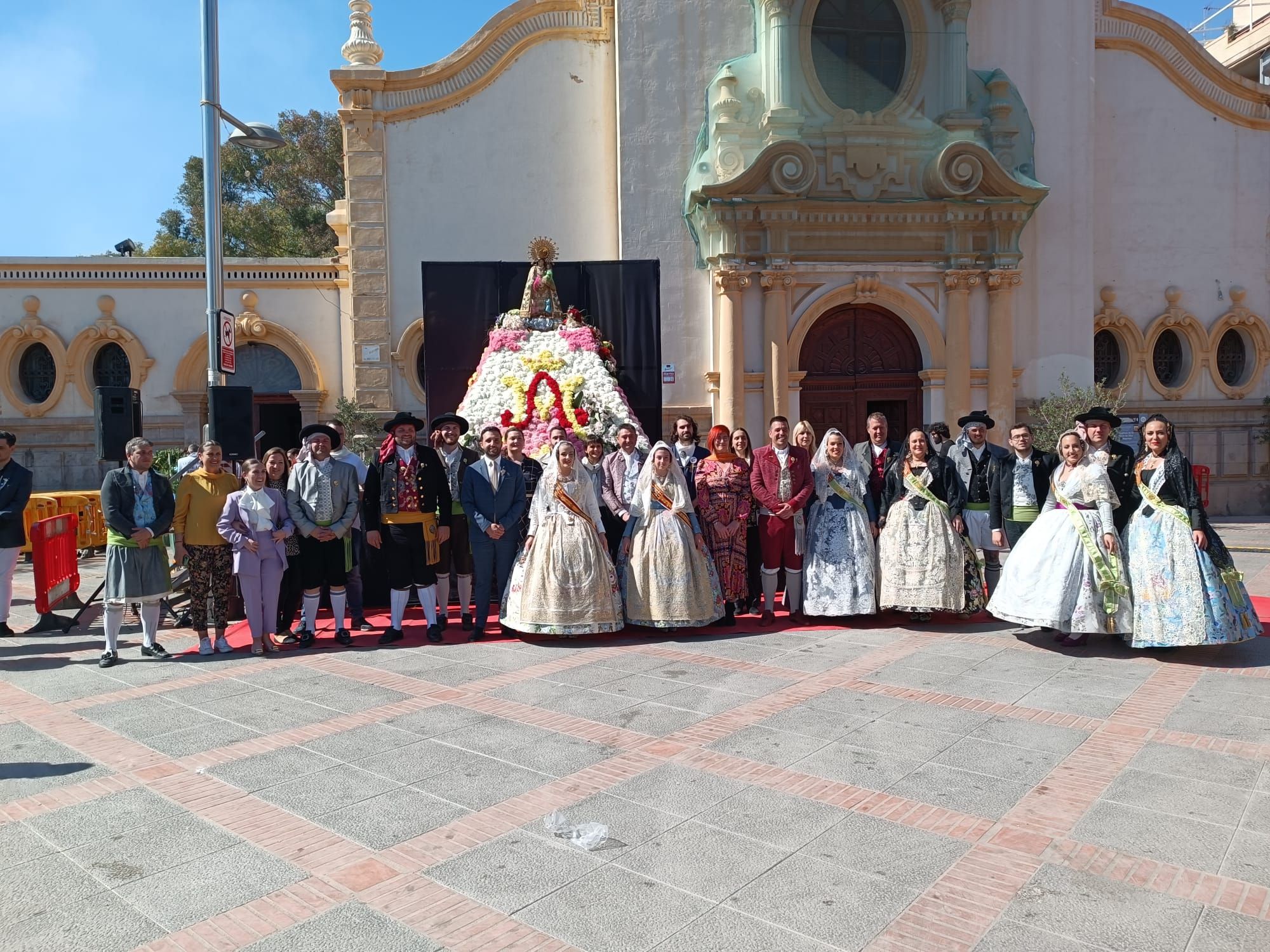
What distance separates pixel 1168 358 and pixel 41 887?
19.1 metres

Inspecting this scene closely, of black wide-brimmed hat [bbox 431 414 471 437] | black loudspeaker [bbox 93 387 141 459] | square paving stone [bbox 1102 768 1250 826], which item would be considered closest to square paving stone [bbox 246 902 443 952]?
square paving stone [bbox 1102 768 1250 826]

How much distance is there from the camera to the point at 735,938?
3.12 metres

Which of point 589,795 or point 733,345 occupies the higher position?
point 733,345

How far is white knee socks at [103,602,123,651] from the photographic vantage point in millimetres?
7043

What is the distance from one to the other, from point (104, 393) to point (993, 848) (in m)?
8.53

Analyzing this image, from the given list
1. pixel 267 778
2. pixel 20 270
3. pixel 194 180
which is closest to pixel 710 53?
pixel 20 270

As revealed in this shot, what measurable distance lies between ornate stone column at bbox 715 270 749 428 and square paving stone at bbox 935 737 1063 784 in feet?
34.4

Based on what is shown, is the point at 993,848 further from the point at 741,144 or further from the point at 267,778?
the point at 741,144

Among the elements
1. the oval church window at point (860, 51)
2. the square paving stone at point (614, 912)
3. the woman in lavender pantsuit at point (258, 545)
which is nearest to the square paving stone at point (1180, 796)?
the square paving stone at point (614, 912)

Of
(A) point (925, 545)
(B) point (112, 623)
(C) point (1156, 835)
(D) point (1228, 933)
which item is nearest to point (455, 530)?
(B) point (112, 623)

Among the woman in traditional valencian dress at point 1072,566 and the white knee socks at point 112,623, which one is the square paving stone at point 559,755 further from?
the white knee socks at point 112,623

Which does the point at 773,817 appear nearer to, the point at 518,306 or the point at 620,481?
the point at 620,481

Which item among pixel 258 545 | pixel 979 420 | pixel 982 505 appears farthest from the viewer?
pixel 979 420

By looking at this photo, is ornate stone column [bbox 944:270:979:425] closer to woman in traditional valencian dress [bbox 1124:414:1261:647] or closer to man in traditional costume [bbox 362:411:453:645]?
woman in traditional valencian dress [bbox 1124:414:1261:647]
